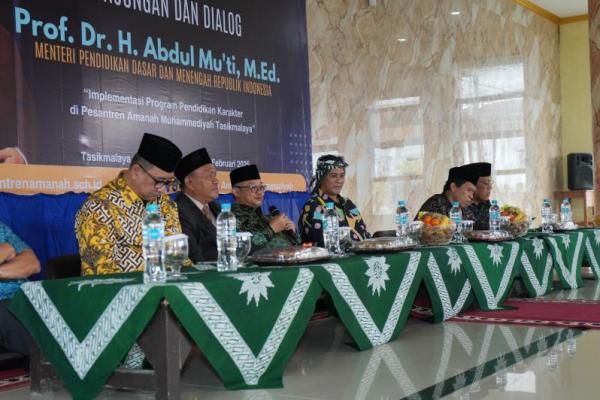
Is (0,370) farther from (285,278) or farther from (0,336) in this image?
(285,278)

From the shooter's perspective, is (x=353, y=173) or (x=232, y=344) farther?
(x=353, y=173)

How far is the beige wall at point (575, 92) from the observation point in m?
13.2

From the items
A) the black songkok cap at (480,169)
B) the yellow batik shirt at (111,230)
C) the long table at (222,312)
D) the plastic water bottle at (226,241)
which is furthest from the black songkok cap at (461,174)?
the plastic water bottle at (226,241)

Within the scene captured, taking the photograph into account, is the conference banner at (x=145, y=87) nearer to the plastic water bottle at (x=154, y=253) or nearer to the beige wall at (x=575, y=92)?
the plastic water bottle at (x=154, y=253)

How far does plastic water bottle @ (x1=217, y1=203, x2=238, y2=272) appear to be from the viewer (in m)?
3.12

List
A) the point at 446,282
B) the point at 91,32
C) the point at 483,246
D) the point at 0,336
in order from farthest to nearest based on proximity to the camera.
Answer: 1. the point at 91,32
2. the point at 483,246
3. the point at 446,282
4. the point at 0,336

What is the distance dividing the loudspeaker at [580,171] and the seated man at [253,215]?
920 cm

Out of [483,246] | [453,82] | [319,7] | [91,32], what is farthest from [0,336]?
[453,82]

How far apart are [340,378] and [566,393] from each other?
852mm

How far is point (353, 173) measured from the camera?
8.11 meters

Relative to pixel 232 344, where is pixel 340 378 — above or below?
below

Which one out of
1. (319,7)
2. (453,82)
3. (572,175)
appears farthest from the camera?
(572,175)

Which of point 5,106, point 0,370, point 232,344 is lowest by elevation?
point 0,370

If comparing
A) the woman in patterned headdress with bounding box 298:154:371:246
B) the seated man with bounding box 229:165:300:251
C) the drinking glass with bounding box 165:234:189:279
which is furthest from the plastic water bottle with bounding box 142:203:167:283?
the woman in patterned headdress with bounding box 298:154:371:246
